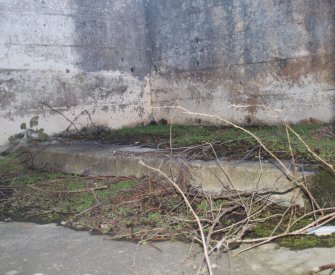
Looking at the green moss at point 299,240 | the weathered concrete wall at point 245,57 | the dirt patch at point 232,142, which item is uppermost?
the weathered concrete wall at point 245,57

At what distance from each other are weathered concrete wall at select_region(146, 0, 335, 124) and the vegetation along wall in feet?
0.05

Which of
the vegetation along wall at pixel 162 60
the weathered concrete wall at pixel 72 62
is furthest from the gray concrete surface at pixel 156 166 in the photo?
the vegetation along wall at pixel 162 60

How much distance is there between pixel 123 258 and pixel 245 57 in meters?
4.08

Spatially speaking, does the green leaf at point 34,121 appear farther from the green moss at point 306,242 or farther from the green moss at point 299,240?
the green moss at point 306,242

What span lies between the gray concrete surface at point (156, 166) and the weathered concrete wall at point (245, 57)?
2.06m

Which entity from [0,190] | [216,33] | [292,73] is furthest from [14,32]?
[292,73]

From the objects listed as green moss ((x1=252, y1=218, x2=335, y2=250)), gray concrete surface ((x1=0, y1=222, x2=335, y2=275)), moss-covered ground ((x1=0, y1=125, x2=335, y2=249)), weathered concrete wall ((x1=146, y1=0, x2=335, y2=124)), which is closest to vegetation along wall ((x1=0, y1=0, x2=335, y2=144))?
weathered concrete wall ((x1=146, y1=0, x2=335, y2=124))

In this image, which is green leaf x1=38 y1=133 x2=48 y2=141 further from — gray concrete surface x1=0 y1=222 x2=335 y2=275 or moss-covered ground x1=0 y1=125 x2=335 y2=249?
gray concrete surface x1=0 y1=222 x2=335 y2=275

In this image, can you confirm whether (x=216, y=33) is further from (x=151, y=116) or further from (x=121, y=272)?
(x=121, y=272)

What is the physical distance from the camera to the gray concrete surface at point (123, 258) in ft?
6.63

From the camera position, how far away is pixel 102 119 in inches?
254

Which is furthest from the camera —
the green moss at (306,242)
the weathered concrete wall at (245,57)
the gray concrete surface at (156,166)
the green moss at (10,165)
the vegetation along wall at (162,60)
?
the vegetation along wall at (162,60)

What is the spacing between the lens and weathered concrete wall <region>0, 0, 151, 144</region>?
543 cm

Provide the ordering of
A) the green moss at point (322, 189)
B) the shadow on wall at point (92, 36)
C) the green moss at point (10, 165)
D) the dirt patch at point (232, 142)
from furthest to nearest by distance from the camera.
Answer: the shadow on wall at point (92, 36), the green moss at point (10, 165), the dirt patch at point (232, 142), the green moss at point (322, 189)
